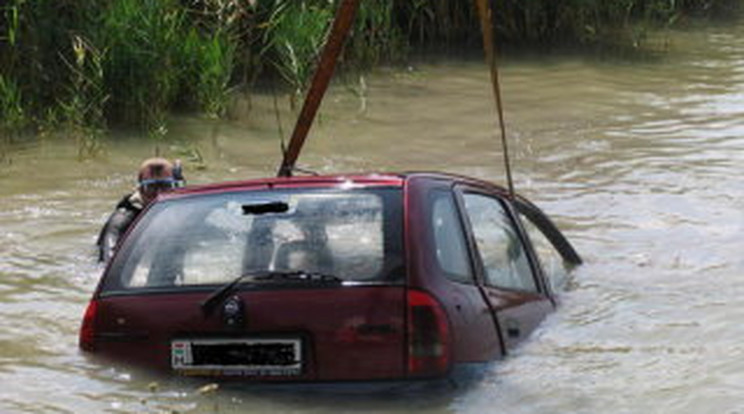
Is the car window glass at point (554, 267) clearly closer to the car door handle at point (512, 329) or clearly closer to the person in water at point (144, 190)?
the car door handle at point (512, 329)

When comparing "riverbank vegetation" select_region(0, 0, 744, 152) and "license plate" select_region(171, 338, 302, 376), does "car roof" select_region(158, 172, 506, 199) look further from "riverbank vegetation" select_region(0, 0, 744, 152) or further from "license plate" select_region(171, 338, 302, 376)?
"riverbank vegetation" select_region(0, 0, 744, 152)

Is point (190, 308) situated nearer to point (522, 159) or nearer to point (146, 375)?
point (146, 375)

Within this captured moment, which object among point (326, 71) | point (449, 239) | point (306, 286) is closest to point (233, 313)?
point (306, 286)

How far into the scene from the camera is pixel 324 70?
27.6ft

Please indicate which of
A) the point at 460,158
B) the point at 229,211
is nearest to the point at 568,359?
the point at 229,211

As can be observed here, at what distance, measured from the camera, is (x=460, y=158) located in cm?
1431

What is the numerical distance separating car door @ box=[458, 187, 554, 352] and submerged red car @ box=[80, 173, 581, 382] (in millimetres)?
21

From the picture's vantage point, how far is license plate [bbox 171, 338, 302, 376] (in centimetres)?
597

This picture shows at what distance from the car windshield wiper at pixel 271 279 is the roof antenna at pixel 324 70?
1757mm

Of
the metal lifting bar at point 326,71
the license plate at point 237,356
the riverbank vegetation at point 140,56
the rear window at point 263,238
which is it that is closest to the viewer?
the license plate at point 237,356

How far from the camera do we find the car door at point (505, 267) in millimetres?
6625

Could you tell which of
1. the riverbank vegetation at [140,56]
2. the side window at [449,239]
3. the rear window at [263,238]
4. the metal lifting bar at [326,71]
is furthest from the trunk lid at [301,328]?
the riverbank vegetation at [140,56]

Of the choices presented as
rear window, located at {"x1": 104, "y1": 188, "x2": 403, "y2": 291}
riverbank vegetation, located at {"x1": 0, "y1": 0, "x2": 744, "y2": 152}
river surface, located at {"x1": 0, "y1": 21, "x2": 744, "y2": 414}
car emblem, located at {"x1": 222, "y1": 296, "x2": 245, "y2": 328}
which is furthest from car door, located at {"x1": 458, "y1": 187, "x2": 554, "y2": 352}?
riverbank vegetation, located at {"x1": 0, "y1": 0, "x2": 744, "y2": 152}

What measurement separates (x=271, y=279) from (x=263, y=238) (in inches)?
11.9
